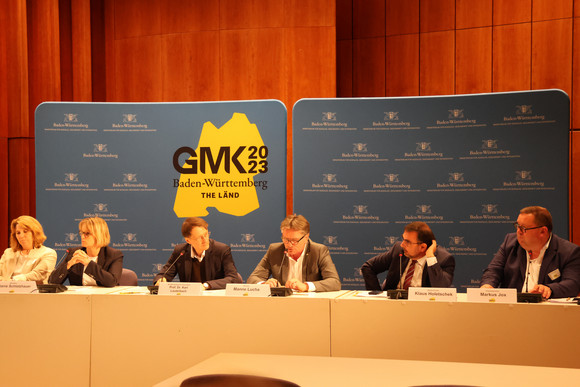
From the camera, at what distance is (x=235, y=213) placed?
5230mm

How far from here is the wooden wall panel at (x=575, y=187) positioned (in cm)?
616

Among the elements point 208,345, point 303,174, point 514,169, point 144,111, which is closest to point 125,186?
point 144,111

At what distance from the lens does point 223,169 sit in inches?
206

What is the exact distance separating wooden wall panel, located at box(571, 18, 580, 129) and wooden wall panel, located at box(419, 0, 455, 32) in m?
1.26

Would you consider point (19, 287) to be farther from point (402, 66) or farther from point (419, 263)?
point (402, 66)

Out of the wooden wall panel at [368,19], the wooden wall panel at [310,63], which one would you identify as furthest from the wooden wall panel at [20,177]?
the wooden wall panel at [368,19]

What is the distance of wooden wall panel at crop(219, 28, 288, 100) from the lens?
21.4 ft

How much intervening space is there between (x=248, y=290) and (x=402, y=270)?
108 centimetres

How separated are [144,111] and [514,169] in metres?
3.13

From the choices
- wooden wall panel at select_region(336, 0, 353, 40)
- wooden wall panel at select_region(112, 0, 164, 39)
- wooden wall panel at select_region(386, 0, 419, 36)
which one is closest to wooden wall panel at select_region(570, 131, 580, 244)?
wooden wall panel at select_region(386, 0, 419, 36)

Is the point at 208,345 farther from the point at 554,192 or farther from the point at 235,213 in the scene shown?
the point at 554,192

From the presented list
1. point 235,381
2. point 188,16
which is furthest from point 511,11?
point 235,381

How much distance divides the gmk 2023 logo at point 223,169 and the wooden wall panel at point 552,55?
10.5 feet

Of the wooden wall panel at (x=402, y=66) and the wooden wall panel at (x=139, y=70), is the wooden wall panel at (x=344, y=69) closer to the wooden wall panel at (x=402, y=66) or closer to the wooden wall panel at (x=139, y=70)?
the wooden wall panel at (x=402, y=66)
